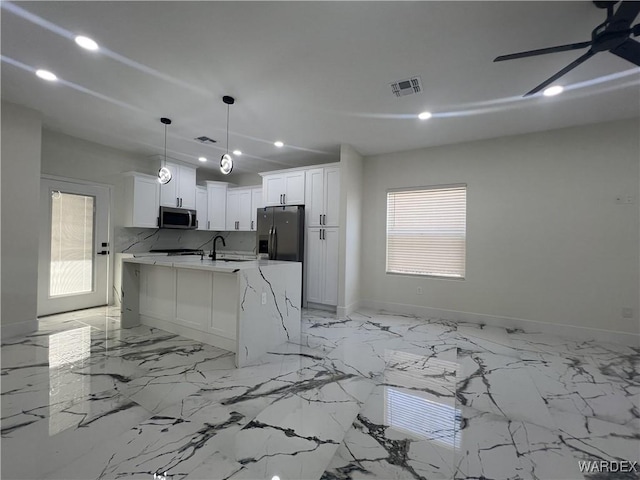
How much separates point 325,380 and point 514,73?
319 cm

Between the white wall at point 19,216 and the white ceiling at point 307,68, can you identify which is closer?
the white ceiling at point 307,68

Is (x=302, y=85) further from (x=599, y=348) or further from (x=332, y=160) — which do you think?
(x=599, y=348)

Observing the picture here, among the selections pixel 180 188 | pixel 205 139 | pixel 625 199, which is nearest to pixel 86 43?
pixel 205 139

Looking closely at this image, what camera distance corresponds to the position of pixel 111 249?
187 inches

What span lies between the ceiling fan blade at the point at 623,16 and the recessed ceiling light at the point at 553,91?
1110 millimetres

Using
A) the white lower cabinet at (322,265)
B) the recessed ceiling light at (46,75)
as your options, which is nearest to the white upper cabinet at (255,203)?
the white lower cabinet at (322,265)

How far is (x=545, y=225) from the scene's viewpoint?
12.4ft

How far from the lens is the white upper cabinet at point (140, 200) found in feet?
15.6

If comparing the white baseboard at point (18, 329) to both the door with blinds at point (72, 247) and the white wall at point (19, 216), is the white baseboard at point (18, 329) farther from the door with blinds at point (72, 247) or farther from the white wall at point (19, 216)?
the door with blinds at point (72, 247)

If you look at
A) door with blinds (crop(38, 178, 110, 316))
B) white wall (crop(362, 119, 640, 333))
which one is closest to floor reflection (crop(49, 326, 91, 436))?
door with blinds (crop(38, 178, 110, 316))

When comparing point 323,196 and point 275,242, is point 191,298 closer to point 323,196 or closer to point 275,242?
point 275,242

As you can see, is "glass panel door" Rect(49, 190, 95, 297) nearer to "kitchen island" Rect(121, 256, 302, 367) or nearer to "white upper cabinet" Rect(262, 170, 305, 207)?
"kitchen island" Rect(121, 256, 302, 367)

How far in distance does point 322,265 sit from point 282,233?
88cm

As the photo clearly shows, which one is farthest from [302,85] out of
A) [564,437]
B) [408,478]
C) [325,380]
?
[564,437]
